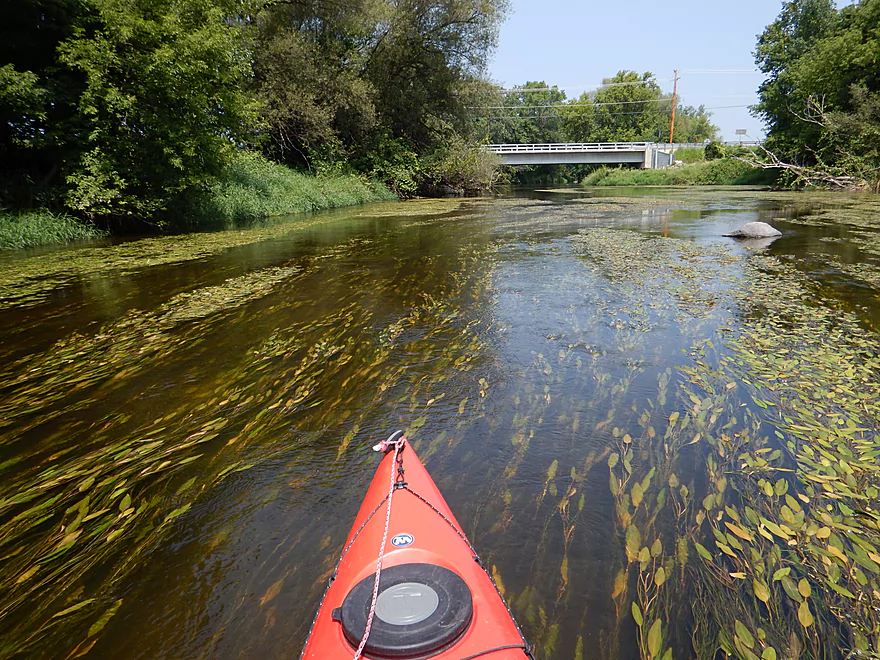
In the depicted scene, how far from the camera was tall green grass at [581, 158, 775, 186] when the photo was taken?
123 feet

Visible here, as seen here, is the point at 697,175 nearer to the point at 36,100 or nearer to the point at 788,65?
the point at 788,65

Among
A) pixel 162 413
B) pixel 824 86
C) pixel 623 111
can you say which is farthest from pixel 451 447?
pixel 623 111

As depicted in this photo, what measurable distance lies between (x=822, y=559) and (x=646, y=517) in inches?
35.2

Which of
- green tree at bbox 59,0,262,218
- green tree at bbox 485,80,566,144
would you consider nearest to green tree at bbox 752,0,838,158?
green tree at bbox 59,0,262,218

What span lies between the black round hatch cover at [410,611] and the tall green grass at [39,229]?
15.5m

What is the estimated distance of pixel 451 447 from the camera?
388 cm

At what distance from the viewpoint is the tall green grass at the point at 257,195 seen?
16891 millimetres

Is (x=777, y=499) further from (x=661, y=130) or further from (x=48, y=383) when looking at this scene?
(x=661, y=130)

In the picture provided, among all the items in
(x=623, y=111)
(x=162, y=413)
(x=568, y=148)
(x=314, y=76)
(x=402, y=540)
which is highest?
(x=623, y=111)

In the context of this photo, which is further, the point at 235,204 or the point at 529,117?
the point at 529,117

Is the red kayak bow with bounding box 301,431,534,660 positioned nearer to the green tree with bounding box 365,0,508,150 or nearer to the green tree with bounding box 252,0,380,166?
the green tree with bounding box 252,0,380,166

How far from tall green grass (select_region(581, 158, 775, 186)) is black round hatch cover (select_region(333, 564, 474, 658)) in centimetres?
4367

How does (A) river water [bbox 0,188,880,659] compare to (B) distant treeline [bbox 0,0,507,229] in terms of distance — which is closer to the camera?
(A) river water [bbox 0,188,880,659]

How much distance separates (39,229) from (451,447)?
14854 mm
